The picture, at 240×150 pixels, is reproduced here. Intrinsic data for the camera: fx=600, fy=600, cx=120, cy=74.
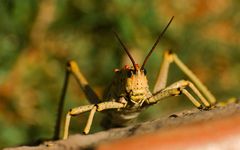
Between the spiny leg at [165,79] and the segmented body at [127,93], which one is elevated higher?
the spiny leg at [165,79]

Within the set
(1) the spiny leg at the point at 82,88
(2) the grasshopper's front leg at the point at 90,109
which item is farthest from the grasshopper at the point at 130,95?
(1) the spiny leg at the point at 82,88

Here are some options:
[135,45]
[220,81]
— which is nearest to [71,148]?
[135,45]

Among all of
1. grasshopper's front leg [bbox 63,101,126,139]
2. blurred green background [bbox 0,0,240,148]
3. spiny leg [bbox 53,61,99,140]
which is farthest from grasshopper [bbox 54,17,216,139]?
blurred green background [bbox 0,0,240,148]

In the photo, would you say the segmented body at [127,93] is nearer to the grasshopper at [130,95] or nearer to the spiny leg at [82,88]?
the grasshopper at [130,95]

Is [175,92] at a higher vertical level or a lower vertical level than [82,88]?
lower

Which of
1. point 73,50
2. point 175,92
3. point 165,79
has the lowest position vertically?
point 175,92

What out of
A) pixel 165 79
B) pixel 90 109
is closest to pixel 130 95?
pixel 90 109

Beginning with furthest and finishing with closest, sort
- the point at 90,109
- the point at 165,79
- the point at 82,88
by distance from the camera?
the point at 82,88, the point at 165,79, the point at 90,109

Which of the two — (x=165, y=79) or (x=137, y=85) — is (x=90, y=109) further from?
(x=165, y=79)

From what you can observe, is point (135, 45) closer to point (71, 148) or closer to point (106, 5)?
point (106, 5)
